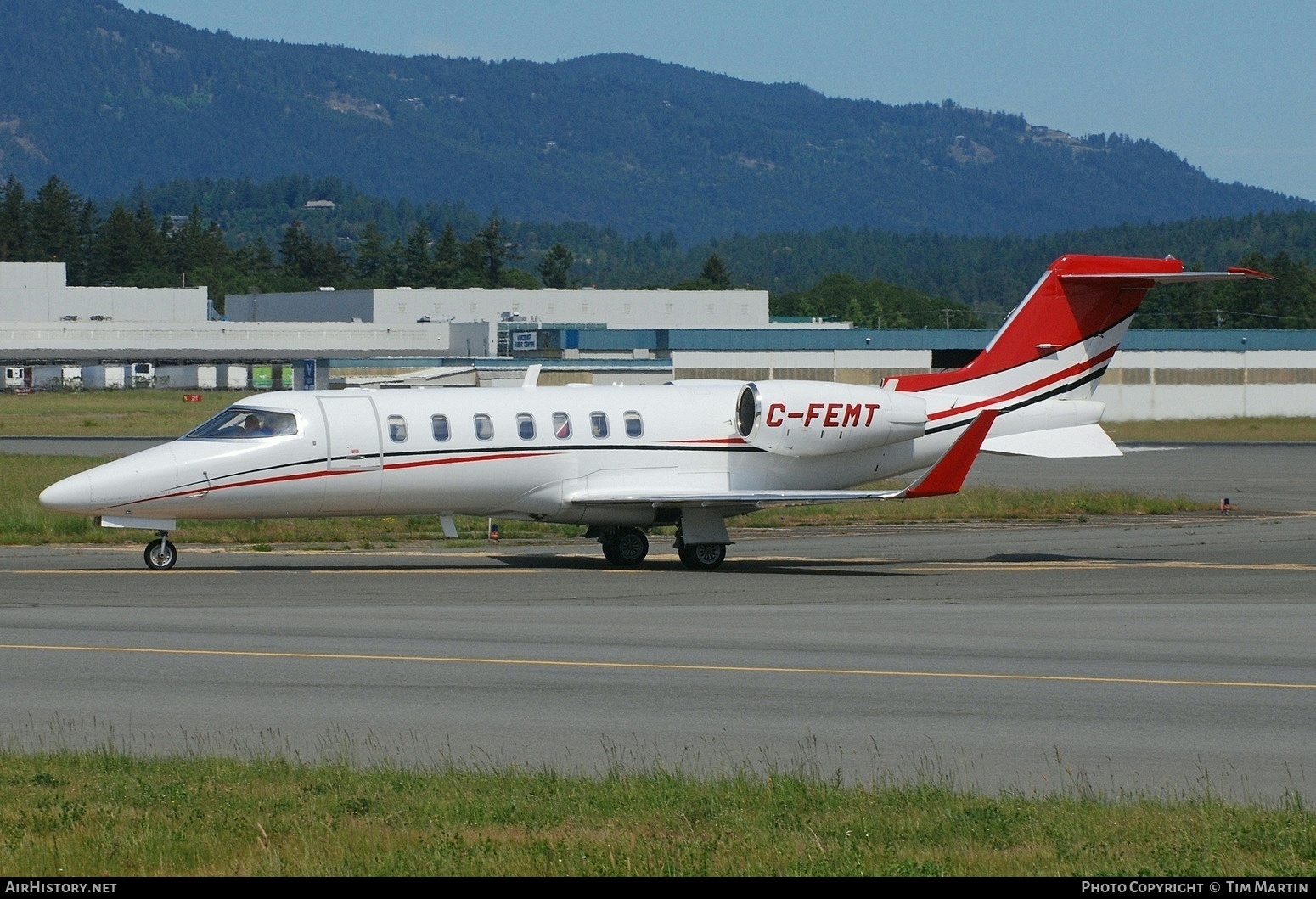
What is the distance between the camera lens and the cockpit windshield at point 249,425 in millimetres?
23469

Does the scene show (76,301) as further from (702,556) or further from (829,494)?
(829,494)

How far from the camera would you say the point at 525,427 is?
80.8 feet

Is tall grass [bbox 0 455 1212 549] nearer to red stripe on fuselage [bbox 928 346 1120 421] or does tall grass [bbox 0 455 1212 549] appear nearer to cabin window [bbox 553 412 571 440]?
cabin window [bbox 553 412 571 440]

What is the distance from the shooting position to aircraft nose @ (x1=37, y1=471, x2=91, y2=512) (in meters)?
22.0

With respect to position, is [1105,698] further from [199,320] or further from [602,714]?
[199,320]

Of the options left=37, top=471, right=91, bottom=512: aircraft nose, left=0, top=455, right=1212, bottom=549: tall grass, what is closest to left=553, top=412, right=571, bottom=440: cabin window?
left=0, top=455, right=1212, bottom=549: tall grass

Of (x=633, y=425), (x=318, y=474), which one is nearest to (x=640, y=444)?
(x=633, y=425)

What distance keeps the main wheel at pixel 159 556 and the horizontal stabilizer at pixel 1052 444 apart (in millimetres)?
13401

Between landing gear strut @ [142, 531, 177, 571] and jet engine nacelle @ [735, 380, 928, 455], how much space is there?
29.6 ft

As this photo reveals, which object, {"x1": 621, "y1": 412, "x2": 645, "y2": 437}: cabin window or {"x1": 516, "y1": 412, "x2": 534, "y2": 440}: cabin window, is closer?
{"x1": 516, "y1": 412, "x2": 534, "y2": 440}: cabin window

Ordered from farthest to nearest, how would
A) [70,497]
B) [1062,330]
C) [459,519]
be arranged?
[459,519] < [1062,330] < [70,497]

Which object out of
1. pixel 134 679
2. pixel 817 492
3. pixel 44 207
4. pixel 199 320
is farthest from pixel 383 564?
pixel 44 207

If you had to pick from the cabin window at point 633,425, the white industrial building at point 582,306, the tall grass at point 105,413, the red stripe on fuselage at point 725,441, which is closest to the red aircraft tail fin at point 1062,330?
the red stripe on fuselage at point 725,441

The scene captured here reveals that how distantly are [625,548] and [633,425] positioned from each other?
200 cm
